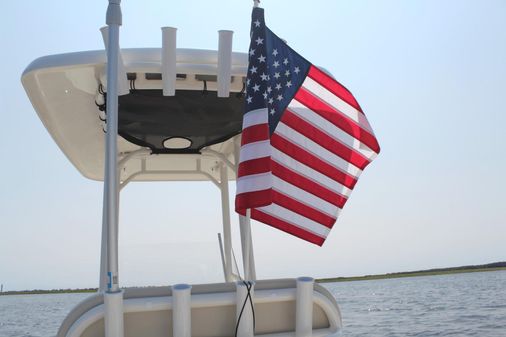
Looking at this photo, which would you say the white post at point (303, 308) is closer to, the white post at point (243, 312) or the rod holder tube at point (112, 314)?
the white post at point (243, 312)

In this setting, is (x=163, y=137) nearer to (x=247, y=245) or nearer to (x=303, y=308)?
(x=247, y=245)

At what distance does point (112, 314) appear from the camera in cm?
319

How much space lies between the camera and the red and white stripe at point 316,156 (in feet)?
15.5

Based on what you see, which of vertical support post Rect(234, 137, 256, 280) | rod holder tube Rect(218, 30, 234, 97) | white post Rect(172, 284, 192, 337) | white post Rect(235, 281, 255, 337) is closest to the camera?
white post Rect(172, 284, 192, 337)

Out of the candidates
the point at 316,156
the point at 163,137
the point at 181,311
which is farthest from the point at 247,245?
the point at 163,137

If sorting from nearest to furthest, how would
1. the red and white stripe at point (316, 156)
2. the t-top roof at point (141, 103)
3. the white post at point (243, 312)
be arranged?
the white post at point (243, 312) → the t-top roof at point (141, 103) → the red and white stripe at point (316, 156)

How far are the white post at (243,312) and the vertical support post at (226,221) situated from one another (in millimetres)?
4253

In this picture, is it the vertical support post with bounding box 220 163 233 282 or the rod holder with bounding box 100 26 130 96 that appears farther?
the vertical support post with bounding box 220 163 233 282

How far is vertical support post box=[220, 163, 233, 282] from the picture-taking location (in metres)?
7.82

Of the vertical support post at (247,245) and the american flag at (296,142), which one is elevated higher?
the american flag at (296,142)

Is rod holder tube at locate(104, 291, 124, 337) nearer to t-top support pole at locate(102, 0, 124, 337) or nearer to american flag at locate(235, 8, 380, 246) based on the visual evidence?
t-top support pole at locate(102, 0, 124, 337)

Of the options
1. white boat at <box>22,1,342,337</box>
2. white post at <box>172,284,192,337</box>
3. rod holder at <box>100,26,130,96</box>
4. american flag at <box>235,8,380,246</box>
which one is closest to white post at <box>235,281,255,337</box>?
white boat at <box>22,1,342,337</box>

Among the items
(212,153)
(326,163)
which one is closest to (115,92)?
(326,163)

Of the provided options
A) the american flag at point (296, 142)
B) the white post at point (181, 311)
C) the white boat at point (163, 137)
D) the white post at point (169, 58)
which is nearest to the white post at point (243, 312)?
the white boat at point (163, 137)
